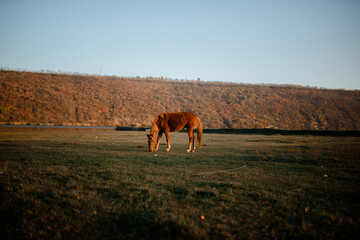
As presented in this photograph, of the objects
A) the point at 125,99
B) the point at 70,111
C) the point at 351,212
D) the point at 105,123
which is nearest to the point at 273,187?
the point at 351,212

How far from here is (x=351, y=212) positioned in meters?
3.86

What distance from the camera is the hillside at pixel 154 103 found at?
59.7m

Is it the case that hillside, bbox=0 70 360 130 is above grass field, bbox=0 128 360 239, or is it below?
above

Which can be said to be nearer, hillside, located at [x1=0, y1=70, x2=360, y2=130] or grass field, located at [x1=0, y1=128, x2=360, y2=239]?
grass field, located at [x1=0, y1=128, x2=360, y2=239]

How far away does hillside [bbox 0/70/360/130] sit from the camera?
59719 millimetres

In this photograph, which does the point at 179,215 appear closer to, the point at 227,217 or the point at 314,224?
the point at 227,217

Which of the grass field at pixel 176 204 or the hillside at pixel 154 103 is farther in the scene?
the hillside at pixel 154 103

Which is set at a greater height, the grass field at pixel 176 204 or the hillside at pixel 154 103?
the hillside at pixel 154 103

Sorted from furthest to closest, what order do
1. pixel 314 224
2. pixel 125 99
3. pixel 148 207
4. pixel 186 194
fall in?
pixel 125 99
pixel 186 194
pixel 148 207
pixel 314 224

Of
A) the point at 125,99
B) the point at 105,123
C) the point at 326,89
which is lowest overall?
the point at 105,123

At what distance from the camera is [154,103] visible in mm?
76125

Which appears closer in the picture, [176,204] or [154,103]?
[176,204]

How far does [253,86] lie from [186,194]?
315 feet

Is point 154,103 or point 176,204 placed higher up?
point 154,103
